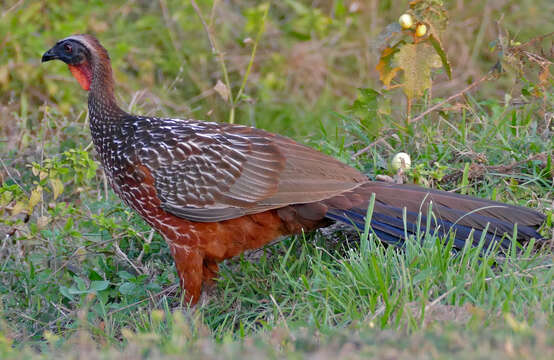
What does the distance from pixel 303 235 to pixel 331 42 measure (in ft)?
15.6

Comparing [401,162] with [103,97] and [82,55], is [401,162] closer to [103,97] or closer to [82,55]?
[103,97]

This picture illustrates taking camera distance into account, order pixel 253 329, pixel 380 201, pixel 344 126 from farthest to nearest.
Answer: pixel 344 126, pixel 380 201, pixel 253 329

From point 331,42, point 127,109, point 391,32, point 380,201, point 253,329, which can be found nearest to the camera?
point 253,329

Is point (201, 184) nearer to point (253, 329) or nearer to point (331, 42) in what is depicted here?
point (253, 329)

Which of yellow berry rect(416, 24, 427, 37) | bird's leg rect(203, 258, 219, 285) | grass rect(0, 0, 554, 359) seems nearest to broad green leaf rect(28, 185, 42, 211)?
grass rect(0, 0, 554, 359)

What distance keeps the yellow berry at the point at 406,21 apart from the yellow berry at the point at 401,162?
0.86 meters

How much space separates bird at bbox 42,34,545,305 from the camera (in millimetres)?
4117

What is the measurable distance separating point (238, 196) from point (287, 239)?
52 cm

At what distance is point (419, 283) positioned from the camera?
3.49m

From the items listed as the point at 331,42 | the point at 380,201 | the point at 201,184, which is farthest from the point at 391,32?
the point at 331,42

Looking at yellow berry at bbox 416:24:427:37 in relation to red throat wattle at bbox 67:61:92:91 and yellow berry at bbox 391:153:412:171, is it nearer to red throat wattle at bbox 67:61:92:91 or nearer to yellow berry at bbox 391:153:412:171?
yellow berry at bbox 391:153:412:171

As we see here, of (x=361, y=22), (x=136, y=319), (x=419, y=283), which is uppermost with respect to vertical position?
(x=361, y=22)

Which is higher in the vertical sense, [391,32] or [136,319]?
[391,32]

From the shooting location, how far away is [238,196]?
4.23 m
